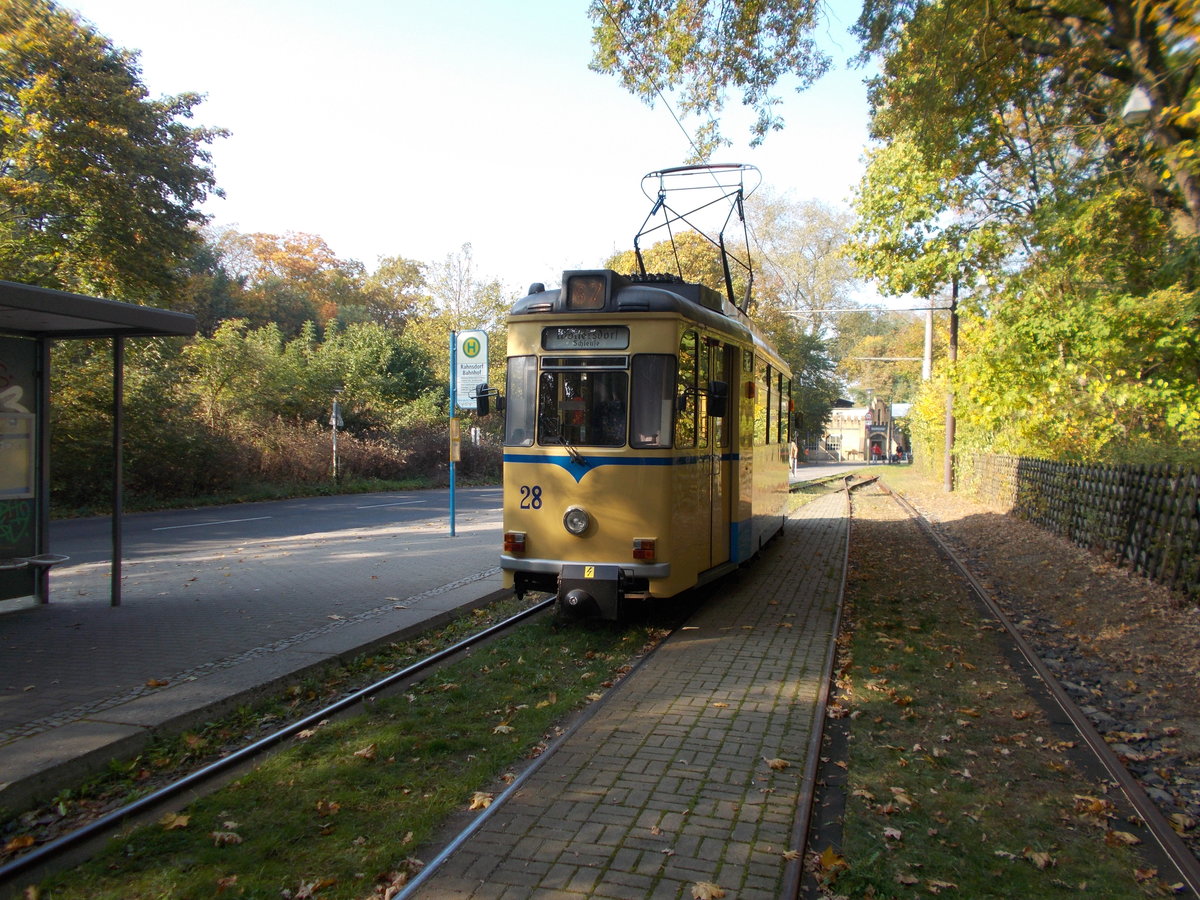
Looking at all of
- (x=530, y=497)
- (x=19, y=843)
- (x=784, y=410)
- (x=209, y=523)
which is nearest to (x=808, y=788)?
(x=19, y=843)

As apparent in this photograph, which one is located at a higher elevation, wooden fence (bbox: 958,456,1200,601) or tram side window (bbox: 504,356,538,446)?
tram side window (bbox: 504,356,538,446)

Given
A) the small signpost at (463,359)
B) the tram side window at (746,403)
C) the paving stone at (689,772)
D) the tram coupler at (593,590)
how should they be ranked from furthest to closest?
the small signpost at (463,359)
the tram side window at (746,403)
the tram coupler at (593,590)
the paving stone at (689,772)

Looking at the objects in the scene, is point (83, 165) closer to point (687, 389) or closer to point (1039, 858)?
point (687, 389)

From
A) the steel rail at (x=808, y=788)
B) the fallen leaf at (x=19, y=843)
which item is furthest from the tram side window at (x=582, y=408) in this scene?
the fallen leaf at (x=19, y=843)

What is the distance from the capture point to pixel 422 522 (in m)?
19.0

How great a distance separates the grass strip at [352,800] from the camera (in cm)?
369

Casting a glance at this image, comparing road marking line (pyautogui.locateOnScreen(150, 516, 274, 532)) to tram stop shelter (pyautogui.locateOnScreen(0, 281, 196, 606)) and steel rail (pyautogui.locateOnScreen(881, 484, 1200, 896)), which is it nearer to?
tram stop shelter (pyautogui.locateOnScreen(0, 281, 196, 606))

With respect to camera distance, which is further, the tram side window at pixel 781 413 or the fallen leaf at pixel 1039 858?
the tram side window at pixel 781 413

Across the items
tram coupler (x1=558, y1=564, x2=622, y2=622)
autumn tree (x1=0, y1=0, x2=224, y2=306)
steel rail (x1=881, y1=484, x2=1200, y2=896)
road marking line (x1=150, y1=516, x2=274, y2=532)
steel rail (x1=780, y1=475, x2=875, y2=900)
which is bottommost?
road marking line (x1=150, y1=516, x2=274, y2=532)

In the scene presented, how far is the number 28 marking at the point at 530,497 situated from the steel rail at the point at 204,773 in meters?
1.39

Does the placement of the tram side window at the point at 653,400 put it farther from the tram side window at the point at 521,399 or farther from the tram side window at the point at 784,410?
the tram side window at the point at 784,410

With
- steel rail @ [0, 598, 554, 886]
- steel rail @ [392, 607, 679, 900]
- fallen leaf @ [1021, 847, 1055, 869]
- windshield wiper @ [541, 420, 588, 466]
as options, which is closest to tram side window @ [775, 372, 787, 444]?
windshield wiper @ [541, 420, 588, 466]

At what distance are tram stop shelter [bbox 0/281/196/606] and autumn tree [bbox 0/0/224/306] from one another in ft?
36.5

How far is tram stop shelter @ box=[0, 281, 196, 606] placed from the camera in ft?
27.6
